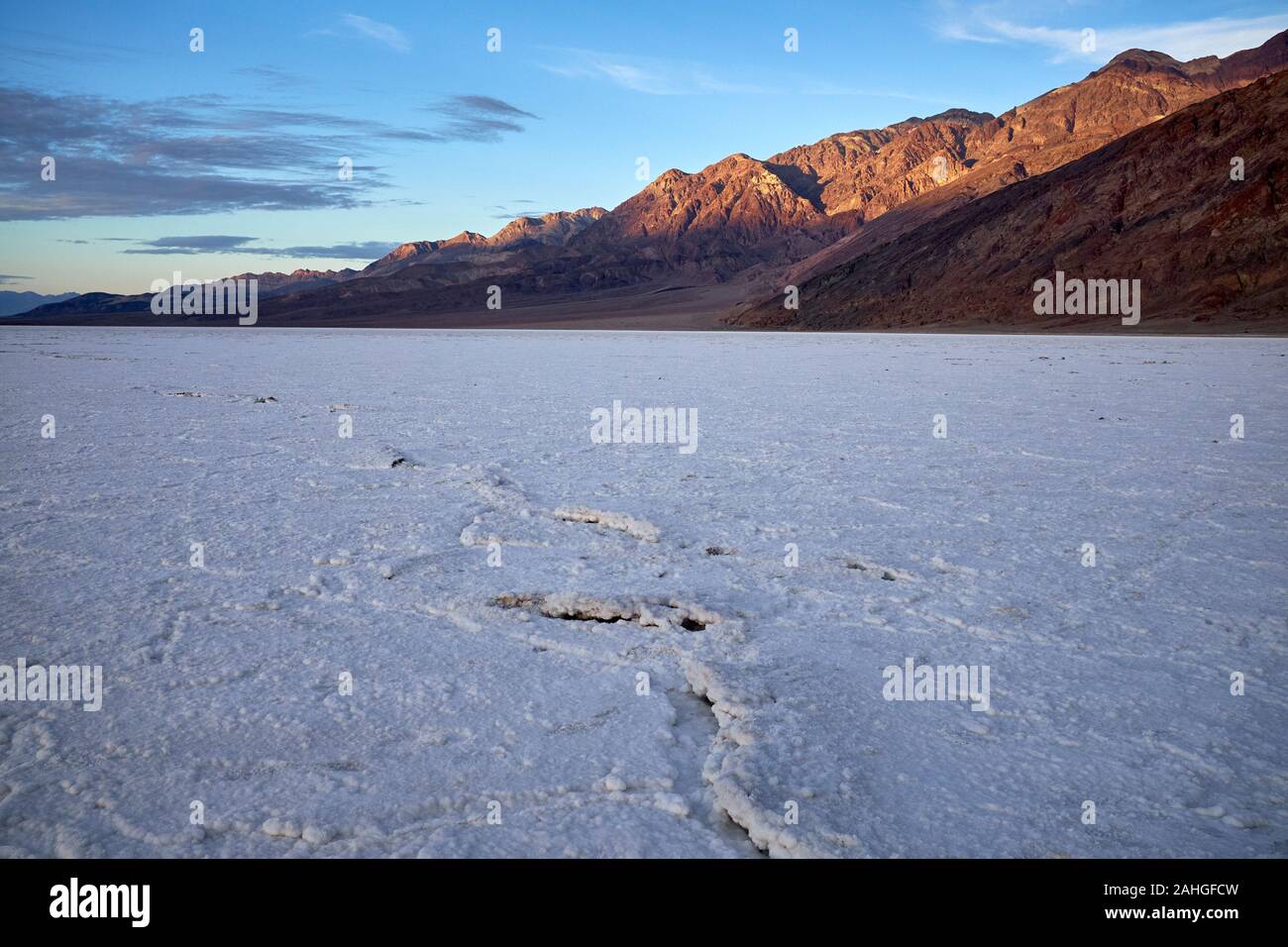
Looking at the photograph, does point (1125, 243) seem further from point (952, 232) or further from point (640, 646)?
point (640, 646)

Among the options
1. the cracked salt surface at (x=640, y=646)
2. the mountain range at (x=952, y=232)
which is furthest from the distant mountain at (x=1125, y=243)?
the cracked salt surface at (x=640, y=646)

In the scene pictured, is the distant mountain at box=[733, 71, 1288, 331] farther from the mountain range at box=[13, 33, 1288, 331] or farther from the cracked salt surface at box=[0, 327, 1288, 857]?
the cracked salt surface at box=[0, 327, 1288, 857]

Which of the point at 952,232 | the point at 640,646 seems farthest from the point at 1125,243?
the point at 640,646

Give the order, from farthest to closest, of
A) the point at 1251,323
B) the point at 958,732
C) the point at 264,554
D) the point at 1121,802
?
the point at 1251,323
the point at 264,554
the point at 958,732
the point at 1121,802

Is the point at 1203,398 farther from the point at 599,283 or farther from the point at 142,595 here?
the point at 599,283

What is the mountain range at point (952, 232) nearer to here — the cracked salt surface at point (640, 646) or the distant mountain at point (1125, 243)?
the distant mountain at point (1125, 243)
